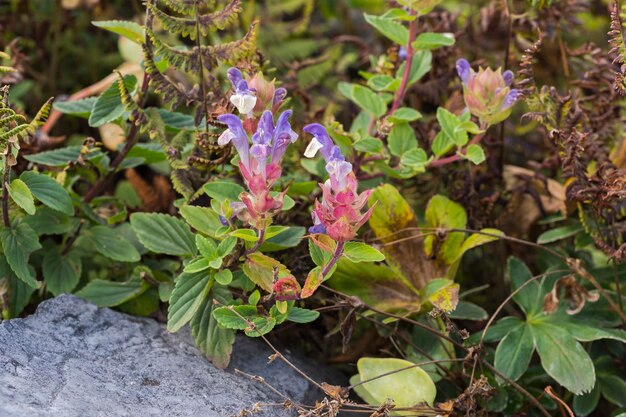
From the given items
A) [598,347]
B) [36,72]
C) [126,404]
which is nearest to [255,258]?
[126,404]

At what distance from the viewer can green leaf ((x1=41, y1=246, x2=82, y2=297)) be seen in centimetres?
148

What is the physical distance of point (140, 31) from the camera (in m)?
1.48

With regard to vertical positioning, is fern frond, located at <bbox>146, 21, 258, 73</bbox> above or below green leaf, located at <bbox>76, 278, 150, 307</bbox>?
above

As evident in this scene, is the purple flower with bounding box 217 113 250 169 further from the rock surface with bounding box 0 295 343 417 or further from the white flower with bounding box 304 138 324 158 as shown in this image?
the rock surface with bounding box 0 295 343 417

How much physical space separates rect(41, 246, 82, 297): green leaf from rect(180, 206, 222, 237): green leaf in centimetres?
30

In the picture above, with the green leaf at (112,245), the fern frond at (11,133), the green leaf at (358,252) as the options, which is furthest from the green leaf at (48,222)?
the green leaf at (358,252)

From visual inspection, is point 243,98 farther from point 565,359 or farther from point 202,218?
point 565,359

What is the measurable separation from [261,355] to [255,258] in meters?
0.24

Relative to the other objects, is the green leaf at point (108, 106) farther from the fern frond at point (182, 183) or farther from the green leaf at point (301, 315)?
the green leaf at point (301, 315)

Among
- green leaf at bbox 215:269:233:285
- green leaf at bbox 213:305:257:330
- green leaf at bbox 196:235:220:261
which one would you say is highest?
green leaf at bbox 196:235:220:261

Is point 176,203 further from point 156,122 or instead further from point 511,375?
point 511,375

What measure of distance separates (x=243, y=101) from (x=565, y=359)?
79 cm

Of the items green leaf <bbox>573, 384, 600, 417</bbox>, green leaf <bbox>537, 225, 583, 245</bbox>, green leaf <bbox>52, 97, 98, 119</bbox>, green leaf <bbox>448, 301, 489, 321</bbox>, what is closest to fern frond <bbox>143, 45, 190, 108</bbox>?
green leaf <bbox>52, 97, 98, 119</bbox>

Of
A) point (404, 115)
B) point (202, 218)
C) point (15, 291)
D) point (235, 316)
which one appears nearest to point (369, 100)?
point (404, 115)
